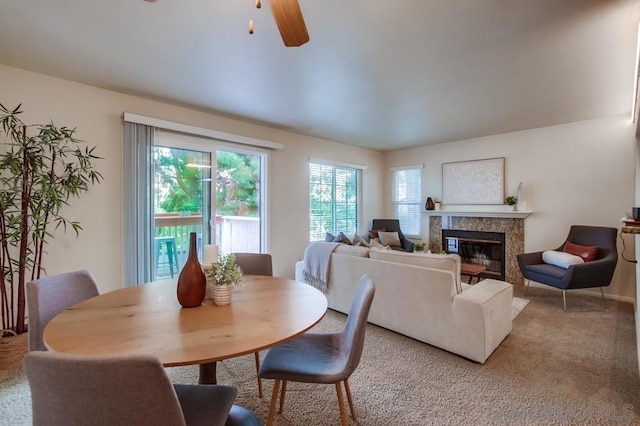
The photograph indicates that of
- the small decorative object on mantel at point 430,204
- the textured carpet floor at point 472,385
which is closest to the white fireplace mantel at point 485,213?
the small decorative object on mantel at point 430,204

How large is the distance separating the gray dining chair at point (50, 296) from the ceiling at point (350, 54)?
1.64 metres

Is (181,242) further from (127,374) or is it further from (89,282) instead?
(127,374)

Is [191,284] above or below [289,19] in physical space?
below

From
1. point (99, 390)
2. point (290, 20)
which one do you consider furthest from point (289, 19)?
point (99, 390)

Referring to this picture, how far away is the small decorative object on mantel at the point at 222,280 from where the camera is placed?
4.92ft

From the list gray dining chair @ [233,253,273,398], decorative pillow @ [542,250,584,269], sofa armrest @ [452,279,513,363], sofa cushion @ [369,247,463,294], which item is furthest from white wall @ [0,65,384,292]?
decorative pillow @ [542,250,584,269]

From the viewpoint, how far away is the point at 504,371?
224 centimetres

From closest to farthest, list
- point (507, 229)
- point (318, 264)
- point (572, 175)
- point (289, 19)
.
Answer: point (289, 19)
point (318, 264)
point (572, 175)
point (507, 229)

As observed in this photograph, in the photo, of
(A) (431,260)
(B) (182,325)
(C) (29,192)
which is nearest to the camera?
(B) (182,325)

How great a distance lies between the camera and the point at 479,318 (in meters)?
2.28

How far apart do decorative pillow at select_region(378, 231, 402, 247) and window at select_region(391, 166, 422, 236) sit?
0.69 metres

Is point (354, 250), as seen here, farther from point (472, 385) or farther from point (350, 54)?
point (350, 54)

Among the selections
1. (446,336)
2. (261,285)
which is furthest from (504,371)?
(261,285)

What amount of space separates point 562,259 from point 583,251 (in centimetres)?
33
